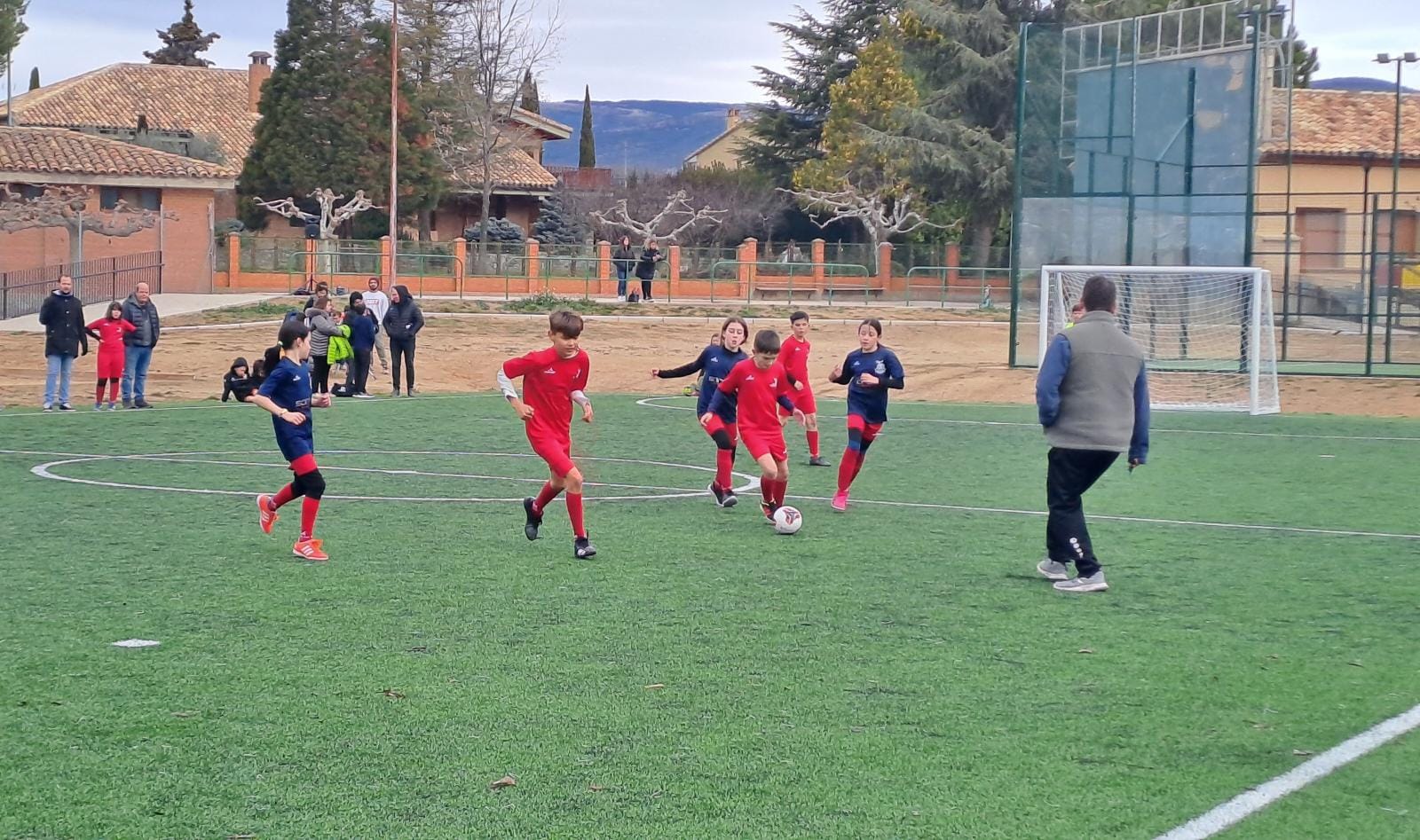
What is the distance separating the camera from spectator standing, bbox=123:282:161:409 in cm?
2298

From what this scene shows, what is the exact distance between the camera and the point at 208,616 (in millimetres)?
8484

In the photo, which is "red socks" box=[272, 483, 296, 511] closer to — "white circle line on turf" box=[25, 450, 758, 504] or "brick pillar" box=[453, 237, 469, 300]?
"white circle line on turf" box=[25, 450, 758, 504]

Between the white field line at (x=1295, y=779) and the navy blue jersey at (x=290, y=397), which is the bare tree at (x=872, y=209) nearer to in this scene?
the navy blue jersey at (x=290, y=397)

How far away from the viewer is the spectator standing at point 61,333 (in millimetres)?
22344

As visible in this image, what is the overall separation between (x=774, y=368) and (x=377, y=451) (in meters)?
6.95

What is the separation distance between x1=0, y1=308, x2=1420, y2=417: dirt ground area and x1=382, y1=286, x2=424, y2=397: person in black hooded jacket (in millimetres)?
1197

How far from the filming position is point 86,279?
4056 cm

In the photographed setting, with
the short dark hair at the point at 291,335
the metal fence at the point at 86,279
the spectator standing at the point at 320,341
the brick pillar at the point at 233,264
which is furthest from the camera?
the brick pillar at the point at 233,264

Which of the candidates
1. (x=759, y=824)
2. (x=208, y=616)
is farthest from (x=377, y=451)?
(x=759, y=824)

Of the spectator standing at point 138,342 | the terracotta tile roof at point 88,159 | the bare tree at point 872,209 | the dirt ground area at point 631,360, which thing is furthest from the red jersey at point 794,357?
the bare tree at point 872,209

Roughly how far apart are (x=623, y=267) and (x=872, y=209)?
1414 cm

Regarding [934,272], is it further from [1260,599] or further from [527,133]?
[1260,599]

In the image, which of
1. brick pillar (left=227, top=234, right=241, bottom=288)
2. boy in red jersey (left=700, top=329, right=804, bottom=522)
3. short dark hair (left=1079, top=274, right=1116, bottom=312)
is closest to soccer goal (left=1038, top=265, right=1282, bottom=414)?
boy in red jersey (left=700, top=329, right=804, bottom=522)

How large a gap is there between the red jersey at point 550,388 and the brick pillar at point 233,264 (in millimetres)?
37274
